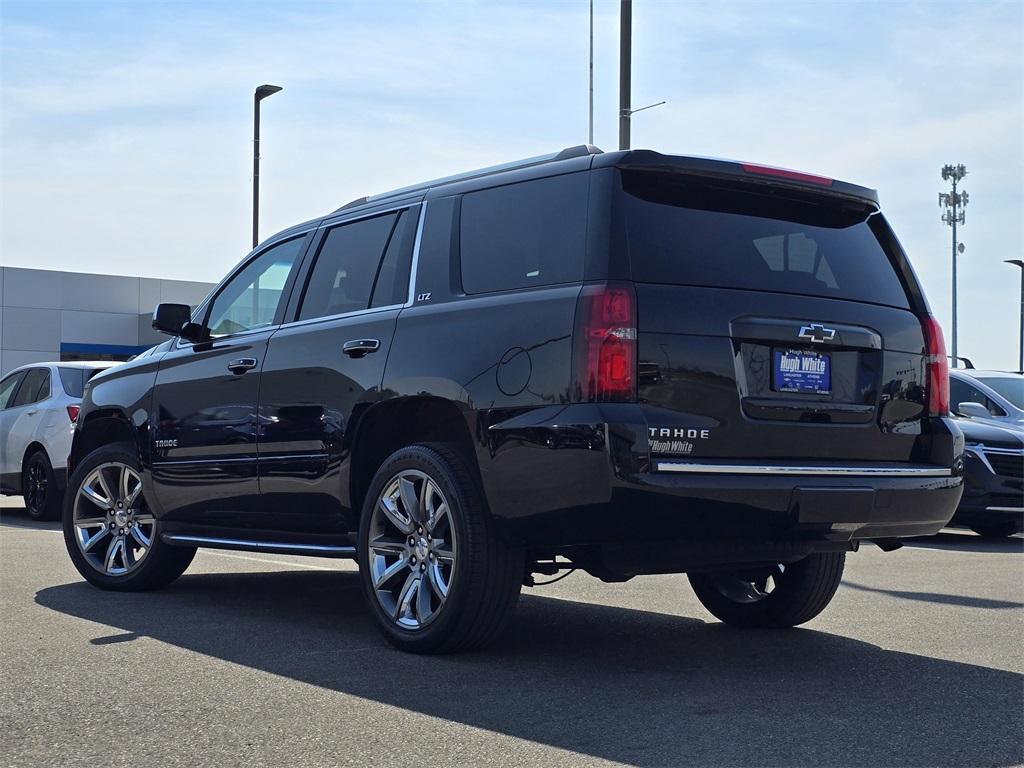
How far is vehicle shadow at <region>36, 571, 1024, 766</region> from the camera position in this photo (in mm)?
4387

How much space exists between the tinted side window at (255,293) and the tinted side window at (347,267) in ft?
0.91

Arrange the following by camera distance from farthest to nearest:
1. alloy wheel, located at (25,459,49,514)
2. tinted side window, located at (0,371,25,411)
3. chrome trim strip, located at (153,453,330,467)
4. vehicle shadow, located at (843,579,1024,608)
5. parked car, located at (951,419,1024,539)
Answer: tinted side window, located at (0,371,25,411), alloy wheel, located at (25,459,49,514), parked car, located at (951,419,1024,539), vehicle shadow, located at (843,579,1024,608), chrome trim strip, located at (153,453,330,467)

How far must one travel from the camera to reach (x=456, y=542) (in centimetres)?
568

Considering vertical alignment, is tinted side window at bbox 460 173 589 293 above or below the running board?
above

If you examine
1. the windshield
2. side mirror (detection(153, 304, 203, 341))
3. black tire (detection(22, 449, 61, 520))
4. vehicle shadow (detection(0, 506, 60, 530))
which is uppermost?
side mirror (detection(153, 304, 203, 341))

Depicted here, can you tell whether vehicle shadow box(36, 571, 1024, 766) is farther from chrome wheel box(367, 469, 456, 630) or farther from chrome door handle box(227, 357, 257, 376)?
chrome door handle box(227, 357, 257, 376)

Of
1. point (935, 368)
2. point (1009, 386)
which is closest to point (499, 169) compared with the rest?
point (935, 368)

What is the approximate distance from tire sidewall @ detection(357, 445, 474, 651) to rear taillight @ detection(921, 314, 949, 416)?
2.05m

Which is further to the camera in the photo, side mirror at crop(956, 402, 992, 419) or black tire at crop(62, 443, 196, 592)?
side mirror at crop(956, 402, 992, 419)

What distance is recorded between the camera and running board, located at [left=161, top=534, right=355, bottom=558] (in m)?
6.53

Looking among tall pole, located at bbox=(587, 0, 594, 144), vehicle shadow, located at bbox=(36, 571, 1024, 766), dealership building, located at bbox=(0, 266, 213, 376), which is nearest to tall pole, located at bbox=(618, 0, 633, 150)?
tall pole, located at bbox=(587, 0, 594, 144)

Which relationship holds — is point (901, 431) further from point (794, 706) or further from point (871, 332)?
point (794, 706)

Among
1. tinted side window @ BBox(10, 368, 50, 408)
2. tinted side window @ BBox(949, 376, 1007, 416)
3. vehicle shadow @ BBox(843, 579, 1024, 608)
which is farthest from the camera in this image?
tinted side window @ BBox(10, 368, 50, 408)

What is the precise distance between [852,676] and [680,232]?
6.14 feet
